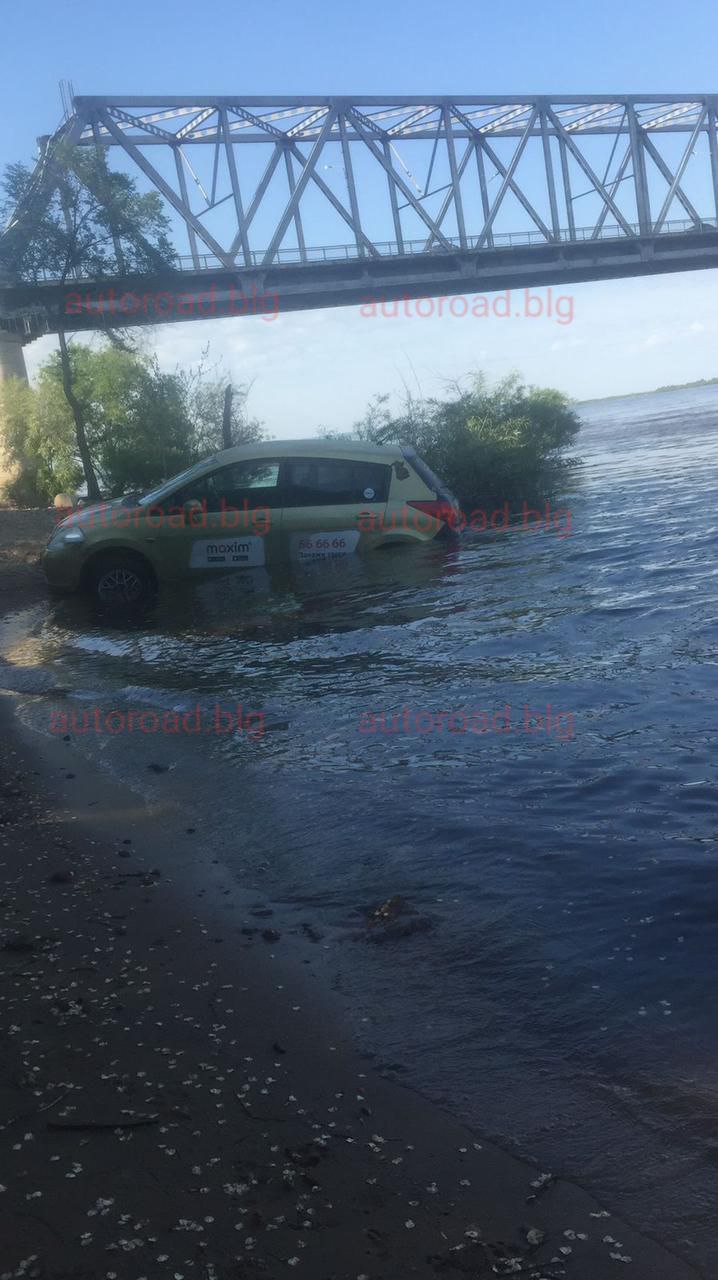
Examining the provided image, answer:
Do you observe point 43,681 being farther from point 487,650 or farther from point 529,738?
point 529,738

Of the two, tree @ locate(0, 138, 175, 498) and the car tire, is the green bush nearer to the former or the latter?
tree @ locate(0, 138, 175, 498)

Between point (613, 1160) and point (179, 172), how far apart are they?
57749 millimetres

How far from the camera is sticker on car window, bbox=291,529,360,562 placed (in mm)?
12766

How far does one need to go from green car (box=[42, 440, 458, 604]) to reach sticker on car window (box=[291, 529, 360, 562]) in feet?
0.04

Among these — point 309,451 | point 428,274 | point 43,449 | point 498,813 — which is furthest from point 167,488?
point 428,274

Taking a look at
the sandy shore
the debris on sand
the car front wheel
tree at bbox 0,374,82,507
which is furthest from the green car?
tree at bbox 0,374,82,507

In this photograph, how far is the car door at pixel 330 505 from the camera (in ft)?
41.5

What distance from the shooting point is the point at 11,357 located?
3188cm

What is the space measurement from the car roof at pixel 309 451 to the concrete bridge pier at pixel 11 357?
21032 mm

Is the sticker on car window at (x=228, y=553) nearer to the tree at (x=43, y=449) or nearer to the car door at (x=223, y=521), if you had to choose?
the car door at (x=223, y=521)

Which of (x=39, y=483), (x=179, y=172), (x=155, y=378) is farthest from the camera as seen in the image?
(x=179, y=172)

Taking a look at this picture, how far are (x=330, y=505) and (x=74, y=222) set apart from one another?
1248 cm

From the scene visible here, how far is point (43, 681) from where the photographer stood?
853 cm

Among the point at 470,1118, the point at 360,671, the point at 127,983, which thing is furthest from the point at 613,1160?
the point at 360,671
